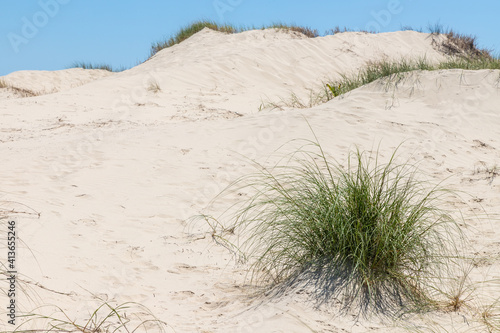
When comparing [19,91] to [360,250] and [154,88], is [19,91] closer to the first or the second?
[154,88]

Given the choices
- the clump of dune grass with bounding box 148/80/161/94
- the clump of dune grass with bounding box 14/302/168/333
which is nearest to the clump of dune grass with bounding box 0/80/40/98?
the clump of dune grass with bounding box 148/80/161/94

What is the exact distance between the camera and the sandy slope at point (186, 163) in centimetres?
330

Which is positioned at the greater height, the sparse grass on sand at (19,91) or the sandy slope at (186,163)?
the sparse grass on sand at (19,91)

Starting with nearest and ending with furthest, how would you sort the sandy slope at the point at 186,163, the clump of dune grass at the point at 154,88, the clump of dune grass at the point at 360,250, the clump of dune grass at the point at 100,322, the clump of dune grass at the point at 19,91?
1. the clump of dune grass at the point at 100,322
2. the clump of dune grass at the point at 360,250
3. the sandy slope at the point at 186,163
4. the clump of dune grass at the point at 154,88
5. the clump of dune grass at the point at 19,91

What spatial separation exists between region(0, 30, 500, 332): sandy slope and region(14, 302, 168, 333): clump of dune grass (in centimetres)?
9

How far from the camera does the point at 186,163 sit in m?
6.01

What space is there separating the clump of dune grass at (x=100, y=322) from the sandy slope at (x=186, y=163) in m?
0.09

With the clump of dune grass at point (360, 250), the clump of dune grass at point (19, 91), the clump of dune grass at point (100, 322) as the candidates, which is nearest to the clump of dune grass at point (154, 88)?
the clump of dune grass at point (19, 91)

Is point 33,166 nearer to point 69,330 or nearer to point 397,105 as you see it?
point 69,330

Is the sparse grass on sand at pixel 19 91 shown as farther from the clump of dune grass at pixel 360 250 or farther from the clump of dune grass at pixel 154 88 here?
the clump of dune grass at pixel 360 250

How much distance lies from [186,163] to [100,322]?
328 centimetres

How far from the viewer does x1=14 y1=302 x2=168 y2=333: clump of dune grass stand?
8.71 feet

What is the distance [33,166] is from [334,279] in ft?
12.8

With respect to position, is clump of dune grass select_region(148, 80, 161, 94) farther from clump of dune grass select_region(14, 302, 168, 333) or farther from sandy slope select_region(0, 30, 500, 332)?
clump of dune grass select_region(14, 302, 168, 333)
